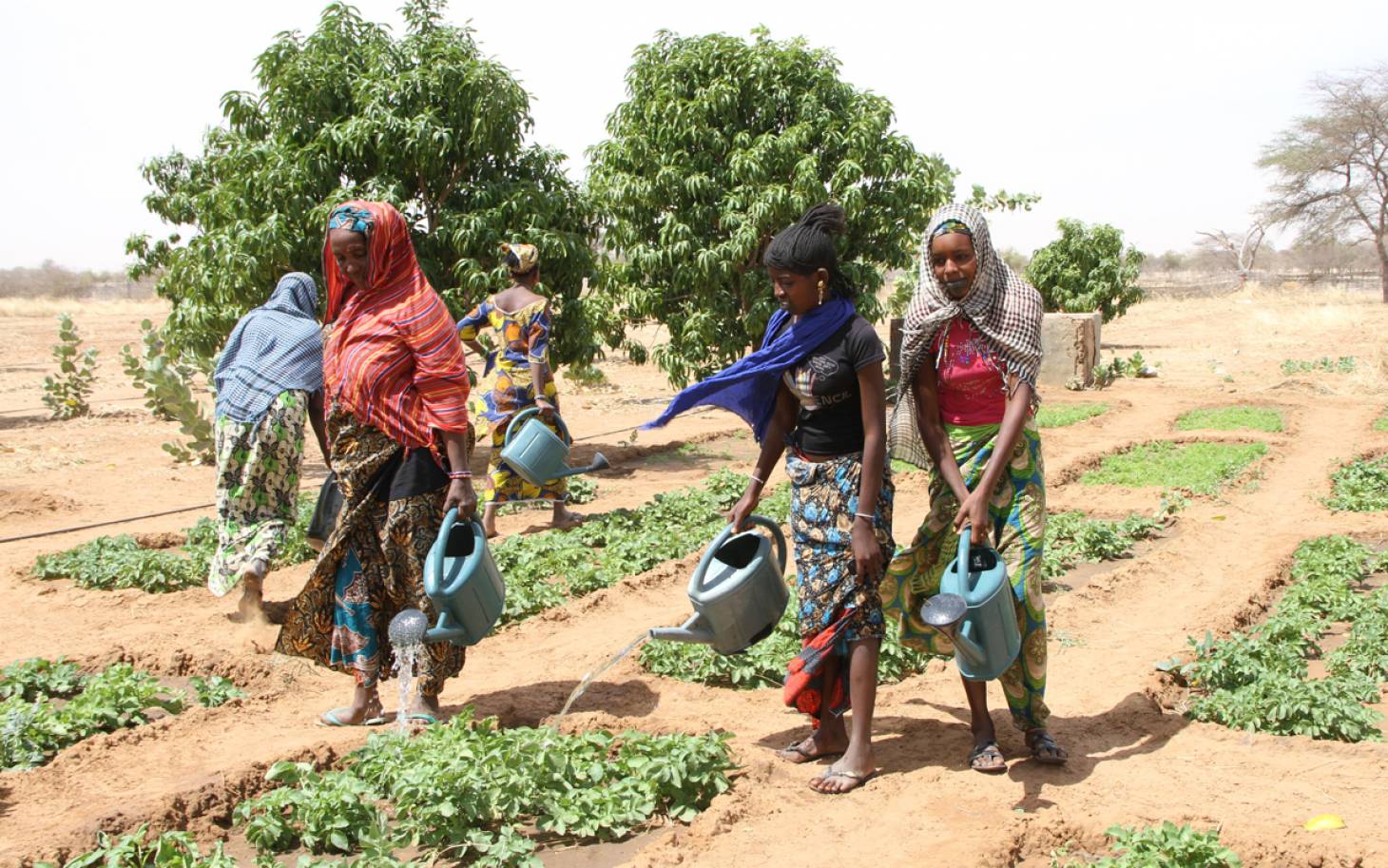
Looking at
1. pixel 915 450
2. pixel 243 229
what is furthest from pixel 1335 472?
pixel 243 229

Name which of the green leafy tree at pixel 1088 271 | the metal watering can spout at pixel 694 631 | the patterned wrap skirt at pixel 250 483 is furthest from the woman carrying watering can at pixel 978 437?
the green leafy tree at pixel 1088 271

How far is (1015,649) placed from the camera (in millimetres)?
3812

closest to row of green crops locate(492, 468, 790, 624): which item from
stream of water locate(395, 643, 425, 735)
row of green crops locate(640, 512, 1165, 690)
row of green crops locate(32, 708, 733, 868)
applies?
row of green crops locate(640, 512, 1165, 690)

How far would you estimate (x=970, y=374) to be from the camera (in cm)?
399

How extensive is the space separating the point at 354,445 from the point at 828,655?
78.3 inches

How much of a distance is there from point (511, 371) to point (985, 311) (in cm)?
466

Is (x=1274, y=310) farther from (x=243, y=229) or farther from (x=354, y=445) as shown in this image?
(x=354, y=445)

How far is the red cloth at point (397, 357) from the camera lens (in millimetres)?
4477

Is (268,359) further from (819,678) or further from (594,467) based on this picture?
(819,678)

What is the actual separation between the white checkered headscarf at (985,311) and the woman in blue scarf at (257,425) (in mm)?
3369

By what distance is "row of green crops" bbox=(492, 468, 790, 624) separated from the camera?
6.71 m

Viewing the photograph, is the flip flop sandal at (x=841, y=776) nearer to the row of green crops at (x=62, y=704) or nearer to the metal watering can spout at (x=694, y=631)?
the metal watering can spout at (x=694, y=631)

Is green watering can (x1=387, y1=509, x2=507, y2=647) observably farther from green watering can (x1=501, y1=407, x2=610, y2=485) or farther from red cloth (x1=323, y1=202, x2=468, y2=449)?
green watering can (x1=501, y1=407, x2=610, y2=485)

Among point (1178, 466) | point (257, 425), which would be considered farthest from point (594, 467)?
point (1178, 466)
